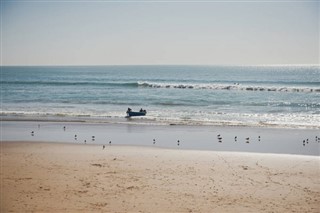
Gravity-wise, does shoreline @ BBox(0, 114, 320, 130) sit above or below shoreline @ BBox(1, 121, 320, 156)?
above

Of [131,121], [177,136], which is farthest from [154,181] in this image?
[131,121]

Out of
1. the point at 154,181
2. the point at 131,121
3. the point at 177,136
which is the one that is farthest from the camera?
the point at 131,121

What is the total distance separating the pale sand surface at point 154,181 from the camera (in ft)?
35.9

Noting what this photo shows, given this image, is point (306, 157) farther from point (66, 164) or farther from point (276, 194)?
point (66, 164)

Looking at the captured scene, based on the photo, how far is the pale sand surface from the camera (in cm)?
1094

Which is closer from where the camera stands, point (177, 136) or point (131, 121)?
point (177, 136)

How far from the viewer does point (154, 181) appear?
13320 millimetres

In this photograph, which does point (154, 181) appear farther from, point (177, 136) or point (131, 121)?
point (131, 121)

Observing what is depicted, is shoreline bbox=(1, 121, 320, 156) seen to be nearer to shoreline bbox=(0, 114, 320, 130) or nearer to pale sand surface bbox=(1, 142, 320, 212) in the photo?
shoreline bbox=(0, 114, 320, 130)

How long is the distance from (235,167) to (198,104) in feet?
97.8

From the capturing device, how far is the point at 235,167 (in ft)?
51.2

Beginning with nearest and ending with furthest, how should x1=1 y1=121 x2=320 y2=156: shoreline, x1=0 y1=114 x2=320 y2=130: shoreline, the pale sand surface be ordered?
the pale sand surface
x1=1 y1=121 x2=320 y2=156: shoreline
x1=0 y1=114 x2=320 y2=130: shoreline

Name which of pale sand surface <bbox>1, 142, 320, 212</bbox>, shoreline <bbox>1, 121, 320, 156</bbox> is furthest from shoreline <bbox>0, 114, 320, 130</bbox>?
pale sand surface <bbox>1, 142, 320, 212</bbox>

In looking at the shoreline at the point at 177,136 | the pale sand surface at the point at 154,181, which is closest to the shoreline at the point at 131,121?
the shoreline at the point at 177,136
